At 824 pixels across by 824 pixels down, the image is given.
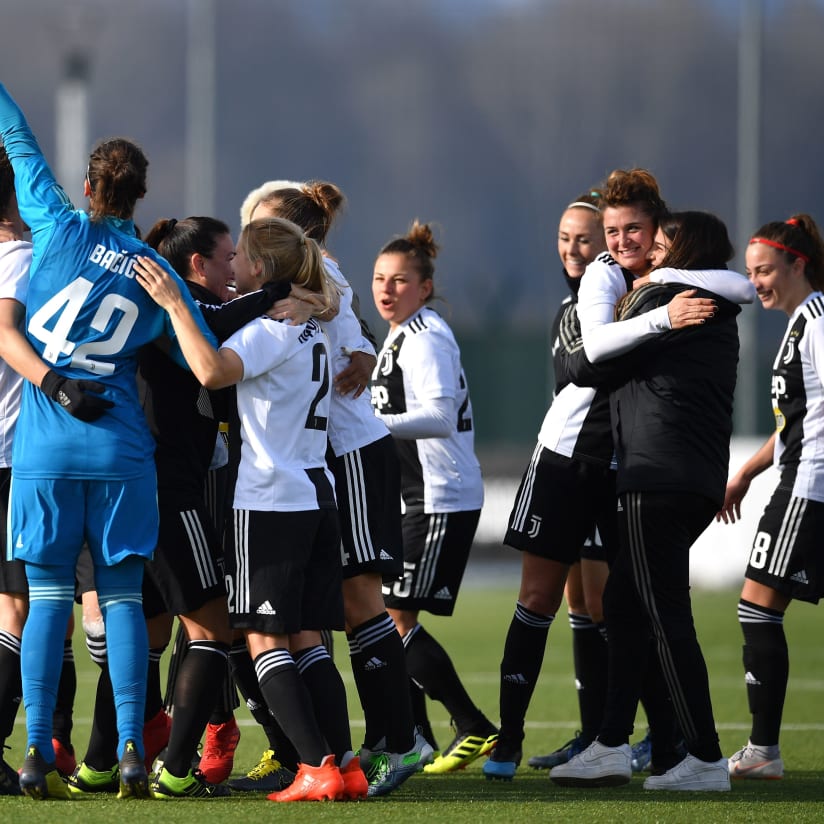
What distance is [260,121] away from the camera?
122 feet

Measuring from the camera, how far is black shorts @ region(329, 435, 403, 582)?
5215 millimetres

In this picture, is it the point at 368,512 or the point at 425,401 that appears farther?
the point at 425,401

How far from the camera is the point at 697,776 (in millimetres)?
5113

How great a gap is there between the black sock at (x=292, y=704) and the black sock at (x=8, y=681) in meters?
0.88

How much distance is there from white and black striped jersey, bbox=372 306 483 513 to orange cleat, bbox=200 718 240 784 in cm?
141

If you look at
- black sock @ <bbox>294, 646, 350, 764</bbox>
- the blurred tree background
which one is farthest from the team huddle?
the blurred tree background

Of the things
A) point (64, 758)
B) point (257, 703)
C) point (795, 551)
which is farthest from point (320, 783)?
point (795, 551)

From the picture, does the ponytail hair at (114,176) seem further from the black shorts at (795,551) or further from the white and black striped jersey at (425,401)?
the black shorts at (795,551)

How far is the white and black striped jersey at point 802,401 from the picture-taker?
19.5 ft

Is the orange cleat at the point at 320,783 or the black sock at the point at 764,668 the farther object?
the black sock at the point at 764,668

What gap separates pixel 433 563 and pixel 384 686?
120 cm

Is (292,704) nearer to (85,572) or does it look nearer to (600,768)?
(85,572)

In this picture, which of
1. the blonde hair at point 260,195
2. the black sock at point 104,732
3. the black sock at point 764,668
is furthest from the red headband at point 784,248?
the black sock at point 104,732

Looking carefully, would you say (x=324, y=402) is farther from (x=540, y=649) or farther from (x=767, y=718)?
(x=767, y=718)
